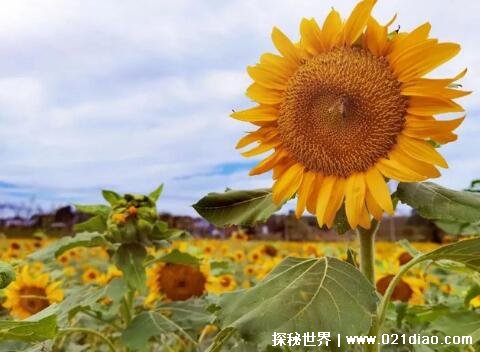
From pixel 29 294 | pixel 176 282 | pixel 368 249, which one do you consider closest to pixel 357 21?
pixel 368 249

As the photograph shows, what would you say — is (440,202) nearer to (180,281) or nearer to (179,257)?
(179,257)

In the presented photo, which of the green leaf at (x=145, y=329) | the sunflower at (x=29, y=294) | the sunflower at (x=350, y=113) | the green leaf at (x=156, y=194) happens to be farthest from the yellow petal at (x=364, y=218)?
the sunflower at (x=29, y=294)

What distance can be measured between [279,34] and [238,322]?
26.9 inches

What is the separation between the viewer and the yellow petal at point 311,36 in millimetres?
1631

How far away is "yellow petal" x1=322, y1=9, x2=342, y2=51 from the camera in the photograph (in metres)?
1.61

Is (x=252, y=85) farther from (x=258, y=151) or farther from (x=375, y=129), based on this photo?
(x=375, y=129)

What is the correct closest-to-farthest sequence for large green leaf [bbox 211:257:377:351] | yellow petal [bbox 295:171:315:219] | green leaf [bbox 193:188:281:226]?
large green leaf [bbox 211:257:377:351] → yellow petal [bbox 295:171:315:219] → green leaf [bbox 193:188:281:226]

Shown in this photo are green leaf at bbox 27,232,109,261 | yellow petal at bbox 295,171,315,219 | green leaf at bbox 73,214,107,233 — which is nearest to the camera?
yellow petal at bbox 295,171,315,219

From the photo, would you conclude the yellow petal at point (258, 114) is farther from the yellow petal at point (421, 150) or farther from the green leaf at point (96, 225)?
the green leaf at point (96, 225)

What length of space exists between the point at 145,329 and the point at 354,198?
1242mm

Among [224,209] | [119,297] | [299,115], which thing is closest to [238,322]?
[224,209]

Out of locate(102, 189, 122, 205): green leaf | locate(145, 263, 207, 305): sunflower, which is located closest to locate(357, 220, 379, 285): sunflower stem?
locate(102, 189, 122, 205): green leaf

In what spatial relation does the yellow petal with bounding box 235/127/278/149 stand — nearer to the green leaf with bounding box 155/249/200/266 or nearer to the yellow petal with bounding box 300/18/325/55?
the yellow petal with bounding box 300/18/325/55

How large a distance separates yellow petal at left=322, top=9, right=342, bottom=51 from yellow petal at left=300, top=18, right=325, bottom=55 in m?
0.02
